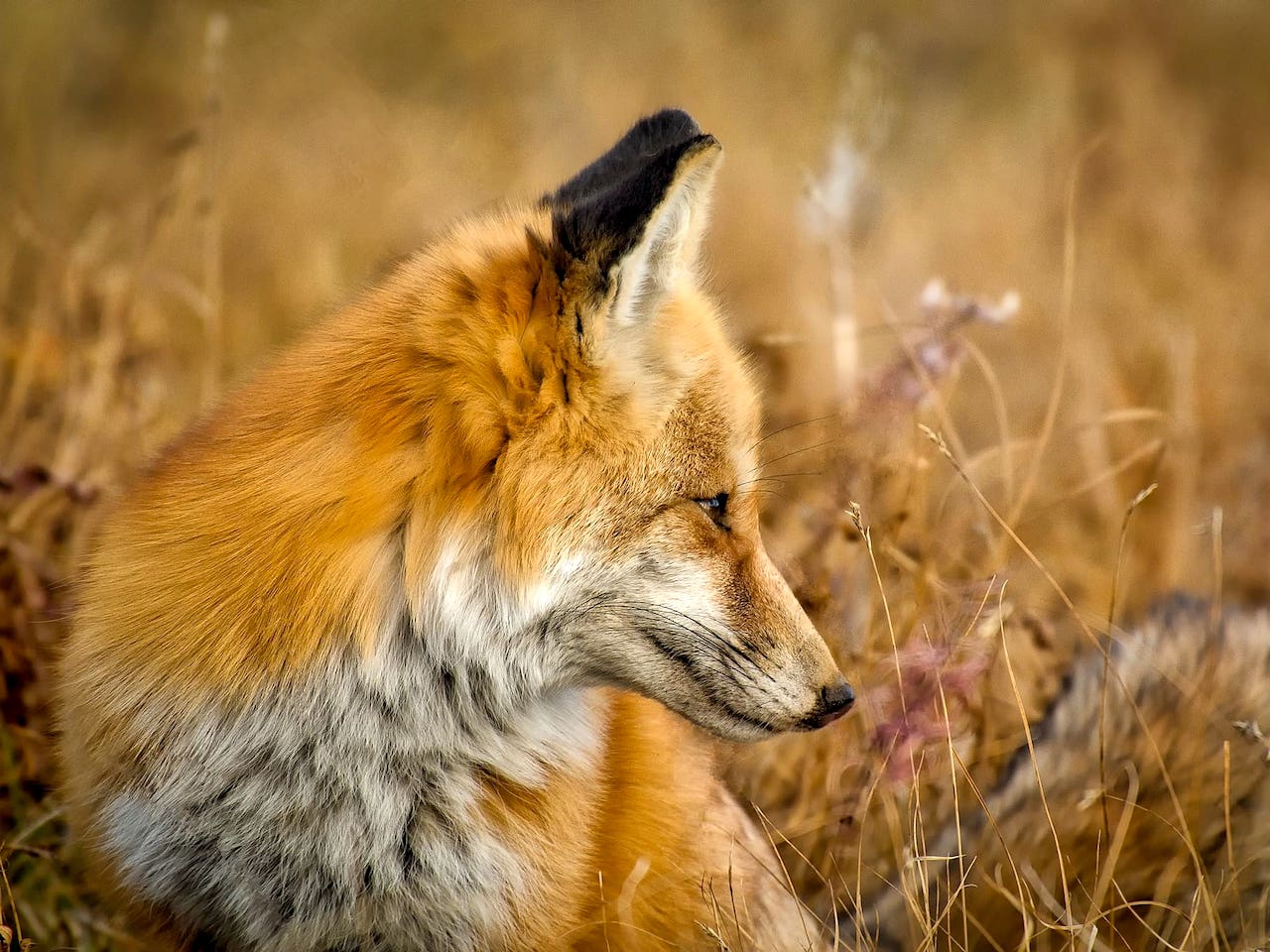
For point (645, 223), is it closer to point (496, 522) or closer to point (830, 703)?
point (496, 522)

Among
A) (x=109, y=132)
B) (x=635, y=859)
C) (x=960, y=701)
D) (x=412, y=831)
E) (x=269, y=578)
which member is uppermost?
(x=109, y=132)

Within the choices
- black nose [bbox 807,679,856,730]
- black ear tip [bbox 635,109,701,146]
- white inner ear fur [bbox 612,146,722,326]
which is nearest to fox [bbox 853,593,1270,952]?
black nose [bbox 807,679,856,730]

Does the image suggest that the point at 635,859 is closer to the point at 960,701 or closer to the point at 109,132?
the point at 960,701

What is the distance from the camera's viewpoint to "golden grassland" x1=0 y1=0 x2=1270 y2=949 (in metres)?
3.09

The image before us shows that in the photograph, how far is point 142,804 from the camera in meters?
2.04

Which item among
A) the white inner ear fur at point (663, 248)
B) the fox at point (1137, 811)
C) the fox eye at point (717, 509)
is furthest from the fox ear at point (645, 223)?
the fox at point (1137, 811)

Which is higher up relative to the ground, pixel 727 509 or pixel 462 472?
pixel 462 472

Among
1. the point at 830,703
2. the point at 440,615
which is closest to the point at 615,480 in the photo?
the point at 440,615

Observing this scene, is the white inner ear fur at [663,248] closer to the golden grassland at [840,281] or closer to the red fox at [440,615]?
the red fox at [440,615]

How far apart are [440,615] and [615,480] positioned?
40cm

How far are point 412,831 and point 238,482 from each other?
0.74 metres

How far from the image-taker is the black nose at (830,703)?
7.04 ft

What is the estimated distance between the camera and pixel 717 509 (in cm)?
217

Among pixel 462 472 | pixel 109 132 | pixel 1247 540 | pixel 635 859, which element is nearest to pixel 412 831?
pixel 635 859
